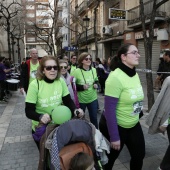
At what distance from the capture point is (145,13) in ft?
48.4

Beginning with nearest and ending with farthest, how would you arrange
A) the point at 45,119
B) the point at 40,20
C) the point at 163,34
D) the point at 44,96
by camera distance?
1. the point at 45,119
2. the point at 44,96
3. the point at 163,34
4. the point at 40,20

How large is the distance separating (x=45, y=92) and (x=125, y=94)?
0.90 meters

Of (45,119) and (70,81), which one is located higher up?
(70,81)

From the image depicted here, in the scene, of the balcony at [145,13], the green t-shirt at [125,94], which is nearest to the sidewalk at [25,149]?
the green t-shirt at [125,94]

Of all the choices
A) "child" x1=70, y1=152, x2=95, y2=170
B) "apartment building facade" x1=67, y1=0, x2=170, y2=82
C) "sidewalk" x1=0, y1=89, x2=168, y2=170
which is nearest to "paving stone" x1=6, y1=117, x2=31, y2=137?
"sidewalk" x1=0, y1=89, x2=168, y2=170

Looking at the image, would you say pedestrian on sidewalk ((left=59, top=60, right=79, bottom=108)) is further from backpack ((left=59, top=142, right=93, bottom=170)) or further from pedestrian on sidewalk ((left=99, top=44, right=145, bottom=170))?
backpack ((left=59, top=142, right=93, bottom=170))

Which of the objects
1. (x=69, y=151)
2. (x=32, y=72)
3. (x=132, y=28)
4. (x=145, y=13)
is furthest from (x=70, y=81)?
(x=132, y=28)

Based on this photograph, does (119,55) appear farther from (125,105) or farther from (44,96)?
(44,96)

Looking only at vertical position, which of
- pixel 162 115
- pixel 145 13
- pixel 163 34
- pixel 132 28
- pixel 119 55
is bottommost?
pixel 162 115

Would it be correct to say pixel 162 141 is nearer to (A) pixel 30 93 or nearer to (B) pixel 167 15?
(A) pixel 30 93

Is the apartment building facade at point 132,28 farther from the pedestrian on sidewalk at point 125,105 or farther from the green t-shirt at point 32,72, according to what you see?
the pedestrian on sidewalk at point 125,105

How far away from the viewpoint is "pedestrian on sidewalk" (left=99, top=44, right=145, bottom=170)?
2580mm

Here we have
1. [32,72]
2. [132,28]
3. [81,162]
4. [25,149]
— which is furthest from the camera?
[132,28]

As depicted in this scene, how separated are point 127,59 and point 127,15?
14.7 metres
